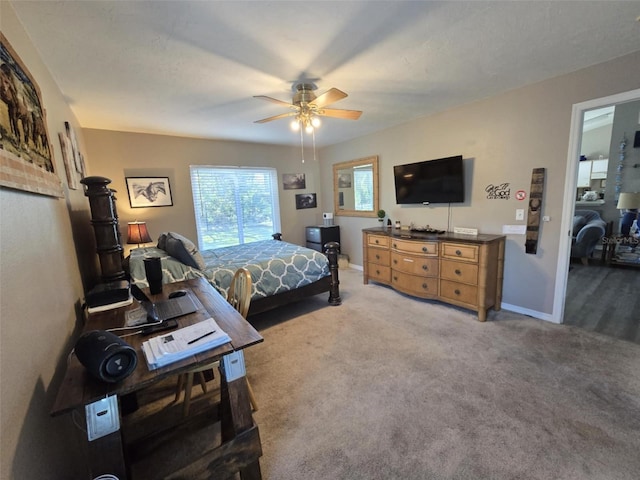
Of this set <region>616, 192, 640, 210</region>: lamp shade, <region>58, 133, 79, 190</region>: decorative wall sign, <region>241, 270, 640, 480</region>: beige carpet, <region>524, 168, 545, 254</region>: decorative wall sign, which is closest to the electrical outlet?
<region>241, 270, 640, 480</region>: beige carpet

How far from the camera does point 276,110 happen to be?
3.03m

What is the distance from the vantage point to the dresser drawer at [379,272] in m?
3.69

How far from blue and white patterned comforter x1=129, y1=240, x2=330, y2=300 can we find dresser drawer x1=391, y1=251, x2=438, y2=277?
95 cm

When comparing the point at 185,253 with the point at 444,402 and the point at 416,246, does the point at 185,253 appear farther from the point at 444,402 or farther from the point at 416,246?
the point at 416,246

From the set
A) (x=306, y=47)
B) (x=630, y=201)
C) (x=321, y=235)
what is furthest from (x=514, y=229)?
(x=630, y=201)

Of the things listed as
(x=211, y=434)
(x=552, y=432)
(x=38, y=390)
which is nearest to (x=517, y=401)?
(x=552, y=432)

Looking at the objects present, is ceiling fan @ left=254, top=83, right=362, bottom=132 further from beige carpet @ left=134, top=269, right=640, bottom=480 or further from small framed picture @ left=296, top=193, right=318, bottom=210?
small framed picture @ left=296, top=193, right=318, bottom=210

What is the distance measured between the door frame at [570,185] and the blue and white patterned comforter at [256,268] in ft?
7.85

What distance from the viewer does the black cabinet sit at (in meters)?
4.97

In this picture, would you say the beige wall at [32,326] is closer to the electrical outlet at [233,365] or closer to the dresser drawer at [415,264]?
the electrical outlet at [233,365]

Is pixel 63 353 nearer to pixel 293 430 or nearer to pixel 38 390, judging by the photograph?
pixel 38 390

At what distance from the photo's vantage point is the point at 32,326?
101 centimetres

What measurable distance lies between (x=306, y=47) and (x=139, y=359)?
6.71 feet

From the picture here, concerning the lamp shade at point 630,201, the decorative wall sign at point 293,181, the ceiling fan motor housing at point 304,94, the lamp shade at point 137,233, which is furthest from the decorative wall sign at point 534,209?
the lamp shade at point 137,233
